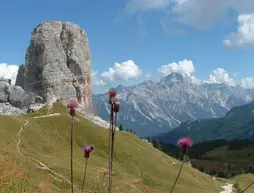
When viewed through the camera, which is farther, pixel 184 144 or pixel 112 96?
pixel 112 96

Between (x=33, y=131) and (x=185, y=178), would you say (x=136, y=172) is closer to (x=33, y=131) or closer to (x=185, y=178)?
(x=185, y=178)

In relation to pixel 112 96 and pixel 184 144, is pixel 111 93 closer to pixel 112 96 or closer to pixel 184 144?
pixel 112 96

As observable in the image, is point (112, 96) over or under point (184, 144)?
over

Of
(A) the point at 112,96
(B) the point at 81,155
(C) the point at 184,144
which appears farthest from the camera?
(B) the point at 81,155

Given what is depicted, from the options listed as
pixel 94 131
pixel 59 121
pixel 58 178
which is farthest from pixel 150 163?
pixel 58 178

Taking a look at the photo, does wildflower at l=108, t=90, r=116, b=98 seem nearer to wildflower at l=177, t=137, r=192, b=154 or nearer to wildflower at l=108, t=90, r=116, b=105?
wildflower at l=108, t=90, r=116, b=105

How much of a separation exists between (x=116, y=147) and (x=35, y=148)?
39573mm

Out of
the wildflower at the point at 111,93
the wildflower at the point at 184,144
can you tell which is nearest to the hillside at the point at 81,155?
the wildflower at the point at 111,93

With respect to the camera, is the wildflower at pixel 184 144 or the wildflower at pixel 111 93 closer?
the wildflower at pixel 184 144

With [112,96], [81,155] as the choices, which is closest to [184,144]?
[112,96]

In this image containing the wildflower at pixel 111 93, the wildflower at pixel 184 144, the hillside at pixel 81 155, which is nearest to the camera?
the wildflower at pixel 184 144

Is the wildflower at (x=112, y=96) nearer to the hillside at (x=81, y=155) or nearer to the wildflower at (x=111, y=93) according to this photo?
the wildflower at (x=111, y=93)

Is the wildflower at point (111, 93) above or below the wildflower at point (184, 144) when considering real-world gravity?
above

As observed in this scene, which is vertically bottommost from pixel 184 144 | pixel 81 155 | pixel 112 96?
pixel 184 144
